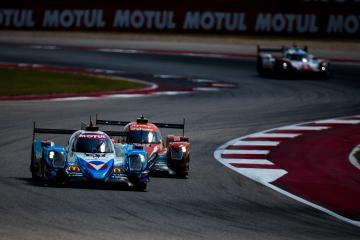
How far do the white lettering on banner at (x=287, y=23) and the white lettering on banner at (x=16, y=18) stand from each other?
40.5ft

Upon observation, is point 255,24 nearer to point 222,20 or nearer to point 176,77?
point 222,20

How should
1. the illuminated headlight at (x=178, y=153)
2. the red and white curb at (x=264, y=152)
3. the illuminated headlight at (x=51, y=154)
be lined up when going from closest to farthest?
1. the illuminated headlight at (x=51, y=154)
2. the illuminated headlight at (x=178, y=153)
3. the red and white curb at (x=264, y=152)

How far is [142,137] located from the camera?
62.3 ft

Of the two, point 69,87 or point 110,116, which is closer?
point 110,116

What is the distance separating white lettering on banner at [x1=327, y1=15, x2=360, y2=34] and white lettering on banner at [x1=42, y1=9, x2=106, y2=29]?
1198cm

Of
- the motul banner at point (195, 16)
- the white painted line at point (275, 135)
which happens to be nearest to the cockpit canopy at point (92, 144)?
the white painted line at point (275, 135)

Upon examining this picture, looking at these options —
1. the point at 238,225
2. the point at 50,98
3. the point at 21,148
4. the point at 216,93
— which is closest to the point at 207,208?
the point at 238,225

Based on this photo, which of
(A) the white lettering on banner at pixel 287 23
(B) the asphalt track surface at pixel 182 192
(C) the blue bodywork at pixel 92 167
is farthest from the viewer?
(A) the white lettering on banner at pixel 287 23

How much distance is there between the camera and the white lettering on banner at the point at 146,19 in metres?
53.3


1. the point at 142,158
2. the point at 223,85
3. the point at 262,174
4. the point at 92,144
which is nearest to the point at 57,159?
the point at 92,144

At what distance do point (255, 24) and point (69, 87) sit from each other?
17.4 m

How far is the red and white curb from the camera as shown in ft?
62.7

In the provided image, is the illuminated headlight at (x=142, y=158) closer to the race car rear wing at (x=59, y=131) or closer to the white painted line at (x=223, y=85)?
the race car rear wing at (x=59, y=131)

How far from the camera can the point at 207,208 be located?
15.7 meters
